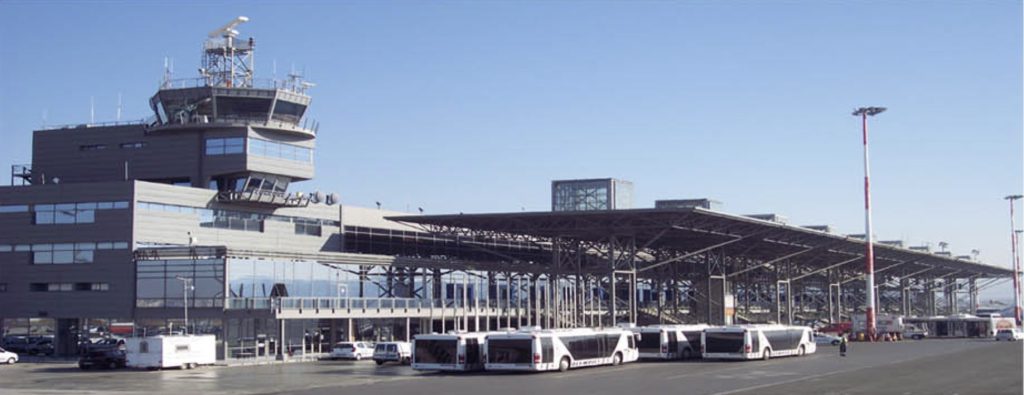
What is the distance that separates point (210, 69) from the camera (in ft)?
302

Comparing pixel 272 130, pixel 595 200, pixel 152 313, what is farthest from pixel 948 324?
pixel 152 313

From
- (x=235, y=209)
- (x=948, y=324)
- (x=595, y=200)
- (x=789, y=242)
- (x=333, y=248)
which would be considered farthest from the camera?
(x=595, y=200)

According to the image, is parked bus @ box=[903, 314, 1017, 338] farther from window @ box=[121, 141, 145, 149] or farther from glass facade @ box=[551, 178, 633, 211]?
window @ box=[121, 141, 145, 149]

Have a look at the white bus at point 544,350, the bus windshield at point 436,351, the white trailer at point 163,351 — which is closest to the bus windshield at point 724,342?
the white bus at point 544,350

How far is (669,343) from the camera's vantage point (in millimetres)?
69875

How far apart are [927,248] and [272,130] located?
129 meters

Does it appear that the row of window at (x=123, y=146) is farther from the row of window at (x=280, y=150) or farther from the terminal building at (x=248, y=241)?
the row of window at (x=280, y=150)

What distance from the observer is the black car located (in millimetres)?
66188

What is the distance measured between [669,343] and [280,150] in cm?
3933

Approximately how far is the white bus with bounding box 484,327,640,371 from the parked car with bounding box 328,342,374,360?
2030 centimetres

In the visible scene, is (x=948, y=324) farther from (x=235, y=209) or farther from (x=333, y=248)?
(x=235, y=209)

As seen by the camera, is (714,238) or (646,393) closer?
(646,393)

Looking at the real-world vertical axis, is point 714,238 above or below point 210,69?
below

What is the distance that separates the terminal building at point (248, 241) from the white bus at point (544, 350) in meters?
22.0
